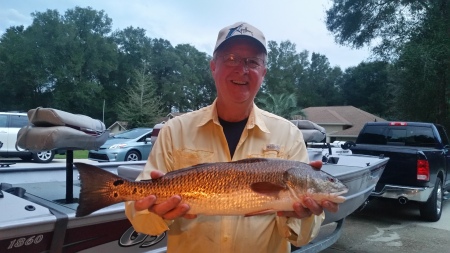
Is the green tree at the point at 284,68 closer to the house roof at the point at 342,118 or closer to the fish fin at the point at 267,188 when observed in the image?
the house roof at the point at 342,118

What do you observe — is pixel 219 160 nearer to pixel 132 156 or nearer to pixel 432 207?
pixel 432 207

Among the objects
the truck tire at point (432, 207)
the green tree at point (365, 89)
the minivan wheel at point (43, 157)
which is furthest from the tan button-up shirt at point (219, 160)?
the green tree at point (365, 89)

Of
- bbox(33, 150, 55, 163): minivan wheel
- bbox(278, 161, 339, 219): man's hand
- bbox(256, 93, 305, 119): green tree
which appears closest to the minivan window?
bbox(33, 150, 55, 163): minivan wheel

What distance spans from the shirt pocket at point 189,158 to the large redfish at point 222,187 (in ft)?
0.67

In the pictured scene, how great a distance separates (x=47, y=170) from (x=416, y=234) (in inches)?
252

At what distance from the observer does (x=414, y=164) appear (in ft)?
25.4

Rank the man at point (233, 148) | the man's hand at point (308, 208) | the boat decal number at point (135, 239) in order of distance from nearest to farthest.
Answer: the man's hand at point (308, 208) < the man at point (233, 148) < the boat decal number at point (135, 239)

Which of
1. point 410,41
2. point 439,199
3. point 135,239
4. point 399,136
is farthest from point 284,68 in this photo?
point 135,239

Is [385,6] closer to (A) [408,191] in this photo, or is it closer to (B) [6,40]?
(A) [408,191]

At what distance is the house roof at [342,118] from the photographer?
1634 inches

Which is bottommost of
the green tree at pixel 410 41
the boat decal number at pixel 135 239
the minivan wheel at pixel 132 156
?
the minivan wheel at pixel 132 156

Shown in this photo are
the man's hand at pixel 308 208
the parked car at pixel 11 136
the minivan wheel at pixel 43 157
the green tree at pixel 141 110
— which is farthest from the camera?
the green tree at pixel 141 110

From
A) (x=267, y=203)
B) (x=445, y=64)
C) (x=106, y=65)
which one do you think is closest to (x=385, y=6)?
(x=445, y=64)

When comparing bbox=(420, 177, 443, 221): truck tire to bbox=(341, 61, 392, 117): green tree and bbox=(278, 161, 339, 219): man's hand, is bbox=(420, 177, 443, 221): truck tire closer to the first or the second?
bbox=(278, 161, 339, 219): man's hand
